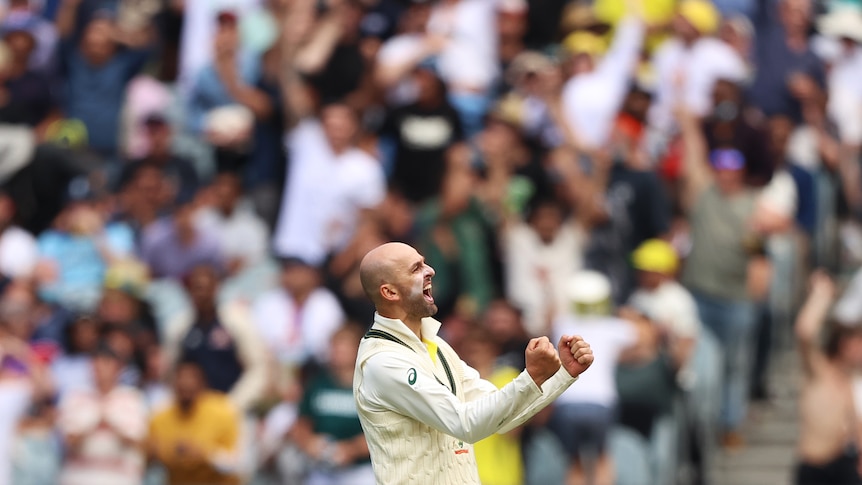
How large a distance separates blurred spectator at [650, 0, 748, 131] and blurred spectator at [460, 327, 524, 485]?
13.7 ft

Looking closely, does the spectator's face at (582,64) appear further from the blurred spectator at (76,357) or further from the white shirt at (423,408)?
the white shirt at (423,408)

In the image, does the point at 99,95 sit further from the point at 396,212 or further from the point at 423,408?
the point at 423,408

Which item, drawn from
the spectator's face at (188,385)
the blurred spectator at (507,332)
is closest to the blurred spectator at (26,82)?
the spectator's face at (188,385)

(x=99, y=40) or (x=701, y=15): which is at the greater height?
(x=99, y=40)

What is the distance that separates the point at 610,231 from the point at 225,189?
3.35 metres

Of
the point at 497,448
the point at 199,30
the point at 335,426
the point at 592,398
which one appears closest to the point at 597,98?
the point at 592,398

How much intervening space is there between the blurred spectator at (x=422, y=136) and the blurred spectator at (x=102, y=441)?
3413 mm

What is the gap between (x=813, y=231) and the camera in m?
14.6

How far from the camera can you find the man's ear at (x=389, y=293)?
261 inches

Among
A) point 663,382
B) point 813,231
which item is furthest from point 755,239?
point 663,382

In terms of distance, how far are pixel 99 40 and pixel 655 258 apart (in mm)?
6276

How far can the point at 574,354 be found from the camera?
623cm

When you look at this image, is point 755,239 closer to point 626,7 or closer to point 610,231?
point 610,231

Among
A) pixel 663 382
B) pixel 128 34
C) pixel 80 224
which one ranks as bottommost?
pixel 663 382
